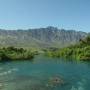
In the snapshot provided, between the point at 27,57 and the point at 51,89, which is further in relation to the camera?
the point at 27,57

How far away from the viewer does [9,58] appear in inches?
6112

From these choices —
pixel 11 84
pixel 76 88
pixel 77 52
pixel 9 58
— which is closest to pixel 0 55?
pixel 9 58

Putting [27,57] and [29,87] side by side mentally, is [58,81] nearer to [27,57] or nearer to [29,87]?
[29,87]

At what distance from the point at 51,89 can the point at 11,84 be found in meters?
12.7

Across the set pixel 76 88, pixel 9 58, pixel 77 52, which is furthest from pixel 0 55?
pixel 76 88

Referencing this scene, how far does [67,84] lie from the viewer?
61.3m

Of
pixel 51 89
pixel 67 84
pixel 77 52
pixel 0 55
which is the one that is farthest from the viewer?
pixel 77 52

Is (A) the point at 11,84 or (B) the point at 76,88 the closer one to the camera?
(B) the point at 76,88

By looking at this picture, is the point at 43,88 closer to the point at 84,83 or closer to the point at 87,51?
the point at 84,83

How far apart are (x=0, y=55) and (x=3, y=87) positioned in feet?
306

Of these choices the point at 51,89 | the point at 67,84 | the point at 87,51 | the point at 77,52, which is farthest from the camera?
the point at 77,52

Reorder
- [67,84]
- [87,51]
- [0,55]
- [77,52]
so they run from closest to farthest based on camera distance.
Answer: [67,84], [0,55], [87,51], [77,52]

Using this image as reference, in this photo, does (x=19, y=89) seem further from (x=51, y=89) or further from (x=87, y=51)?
(x=87, y=51)

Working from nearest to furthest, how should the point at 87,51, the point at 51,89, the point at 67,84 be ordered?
the point at 51,89
the point at 67,84
the point at 87,51
